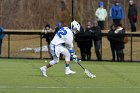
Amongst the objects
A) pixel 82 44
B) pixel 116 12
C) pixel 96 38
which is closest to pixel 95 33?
pixel 96 38

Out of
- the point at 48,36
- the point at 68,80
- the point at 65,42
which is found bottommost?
the point at 68,80

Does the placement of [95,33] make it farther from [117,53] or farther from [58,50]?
[58,50]

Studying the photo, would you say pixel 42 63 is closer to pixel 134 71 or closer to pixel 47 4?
pixel 134 71

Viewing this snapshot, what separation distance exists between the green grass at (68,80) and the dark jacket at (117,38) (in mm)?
2330

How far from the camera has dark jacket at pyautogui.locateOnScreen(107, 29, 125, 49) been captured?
30516 millimetres

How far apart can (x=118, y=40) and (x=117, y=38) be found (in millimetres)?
123

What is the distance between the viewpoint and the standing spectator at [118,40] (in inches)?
1201

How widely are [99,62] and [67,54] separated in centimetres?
861

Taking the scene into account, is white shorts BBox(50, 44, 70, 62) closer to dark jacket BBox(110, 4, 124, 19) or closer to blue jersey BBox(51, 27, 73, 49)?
blue jersey BBox(51, 27, 73, 49)

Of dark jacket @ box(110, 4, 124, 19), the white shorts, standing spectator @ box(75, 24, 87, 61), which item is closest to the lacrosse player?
the white shorts

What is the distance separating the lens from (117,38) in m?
30.7

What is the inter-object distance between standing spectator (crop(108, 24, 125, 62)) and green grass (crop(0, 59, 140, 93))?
2.21m

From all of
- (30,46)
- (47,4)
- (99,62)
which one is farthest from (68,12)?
(99,62)

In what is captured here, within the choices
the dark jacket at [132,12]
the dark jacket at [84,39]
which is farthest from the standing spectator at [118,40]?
the dark jacket at [132,12]
